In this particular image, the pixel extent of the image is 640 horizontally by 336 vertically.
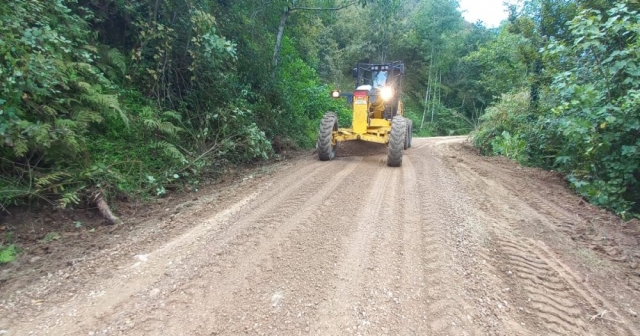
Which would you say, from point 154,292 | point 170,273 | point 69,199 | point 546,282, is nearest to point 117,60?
point 69,199

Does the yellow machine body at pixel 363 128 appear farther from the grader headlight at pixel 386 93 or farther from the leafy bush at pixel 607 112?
the leafy bush at pixel 607 112

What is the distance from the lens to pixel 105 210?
12.6ft

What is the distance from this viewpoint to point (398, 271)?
2.86 metres

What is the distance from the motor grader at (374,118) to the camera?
679 centimetres

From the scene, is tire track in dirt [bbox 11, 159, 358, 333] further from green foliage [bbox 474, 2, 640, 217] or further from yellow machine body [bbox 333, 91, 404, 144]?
green foliage [bbox 474, 2, 640, 217]

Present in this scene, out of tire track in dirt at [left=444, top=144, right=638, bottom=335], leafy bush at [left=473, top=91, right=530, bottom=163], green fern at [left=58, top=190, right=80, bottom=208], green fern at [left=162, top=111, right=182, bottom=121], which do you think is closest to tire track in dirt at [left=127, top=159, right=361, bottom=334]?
green fern at [left=58, top=190, right=80, bottom=208]

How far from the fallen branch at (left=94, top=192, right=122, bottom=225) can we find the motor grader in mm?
4443

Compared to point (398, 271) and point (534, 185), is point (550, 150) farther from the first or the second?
point (398, 271)

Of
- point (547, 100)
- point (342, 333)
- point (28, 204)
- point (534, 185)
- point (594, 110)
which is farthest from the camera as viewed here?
point (547, 100)

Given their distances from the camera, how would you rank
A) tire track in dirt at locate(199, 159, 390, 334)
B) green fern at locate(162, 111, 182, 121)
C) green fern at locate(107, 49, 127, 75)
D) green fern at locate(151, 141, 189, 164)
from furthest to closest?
green fern at locate(162, 111, 182, 121), green fern at locate(107, 49, 127, 75), green fern at locate(151, 141, 189, 164), tire track in dirt at locate(199, 159, 390, 334)

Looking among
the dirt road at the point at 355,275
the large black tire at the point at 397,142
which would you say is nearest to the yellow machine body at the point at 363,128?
the large black tire at the point at 397,142

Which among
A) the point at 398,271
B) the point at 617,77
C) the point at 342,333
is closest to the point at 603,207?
the point at 617,77

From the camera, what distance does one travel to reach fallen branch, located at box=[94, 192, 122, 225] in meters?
3.82

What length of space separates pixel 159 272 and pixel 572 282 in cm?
347
